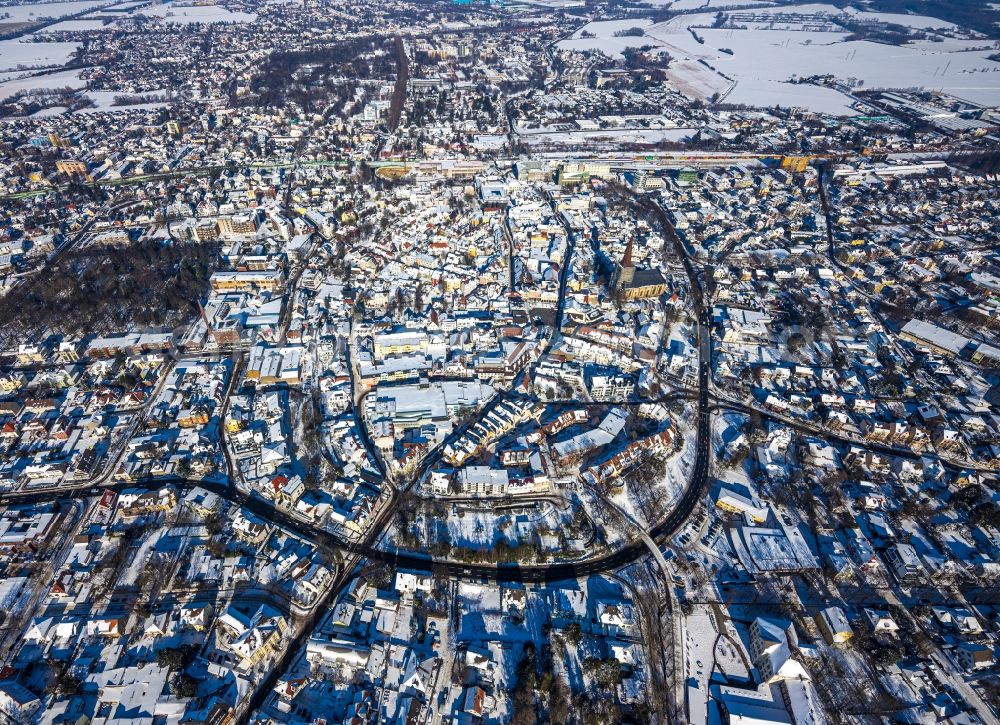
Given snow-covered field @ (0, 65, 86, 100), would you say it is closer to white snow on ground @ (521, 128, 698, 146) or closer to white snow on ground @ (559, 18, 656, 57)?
white snow on ground @ (521, 128, 698, 146)

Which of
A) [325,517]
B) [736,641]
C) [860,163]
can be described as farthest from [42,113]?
[860,163]

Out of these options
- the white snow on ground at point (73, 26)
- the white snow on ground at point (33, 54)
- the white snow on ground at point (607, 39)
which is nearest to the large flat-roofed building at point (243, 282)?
the white snow on ground at point (607, 39)

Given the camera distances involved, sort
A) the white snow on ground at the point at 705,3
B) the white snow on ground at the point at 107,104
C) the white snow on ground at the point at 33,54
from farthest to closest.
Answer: the white snow on ground at the point at 705,3
the white snow on ground at the point at 33,54
the white snow on ground at the point at 107,104

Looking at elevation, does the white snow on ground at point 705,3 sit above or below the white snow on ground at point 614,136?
above

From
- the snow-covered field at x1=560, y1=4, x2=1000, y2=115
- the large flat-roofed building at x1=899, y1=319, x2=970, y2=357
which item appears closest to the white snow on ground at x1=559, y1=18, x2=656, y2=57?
the snow-covered field at x1=560, y1=4, x2=1000, y2=115

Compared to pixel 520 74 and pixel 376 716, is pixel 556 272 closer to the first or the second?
pixel 376 716


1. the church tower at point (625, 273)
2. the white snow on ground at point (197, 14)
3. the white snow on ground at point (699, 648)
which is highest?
the white snow on ground at point (197, 14)

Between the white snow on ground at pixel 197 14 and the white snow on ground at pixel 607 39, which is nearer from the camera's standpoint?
the white snow on ground at pixel 607 39

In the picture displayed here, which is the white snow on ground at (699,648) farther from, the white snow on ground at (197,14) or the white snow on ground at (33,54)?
the white snow on ground at (197,14)
